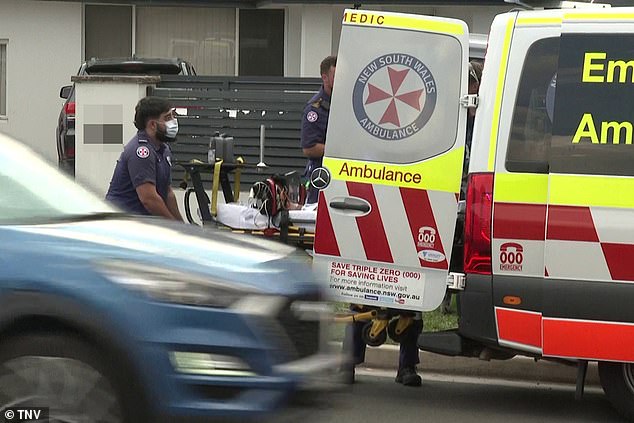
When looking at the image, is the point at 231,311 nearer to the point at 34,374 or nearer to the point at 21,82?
the point at 34,374

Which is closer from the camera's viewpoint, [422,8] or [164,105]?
[164,105]

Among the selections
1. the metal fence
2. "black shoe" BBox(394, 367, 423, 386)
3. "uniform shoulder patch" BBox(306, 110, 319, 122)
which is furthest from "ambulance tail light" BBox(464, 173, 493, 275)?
the metal fence

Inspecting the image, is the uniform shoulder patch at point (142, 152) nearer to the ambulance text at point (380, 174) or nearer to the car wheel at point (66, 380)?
the ambulance text at point (380, 174)

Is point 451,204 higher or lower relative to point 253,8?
lower

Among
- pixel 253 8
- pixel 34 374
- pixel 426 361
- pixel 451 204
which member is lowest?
pixel 426 361

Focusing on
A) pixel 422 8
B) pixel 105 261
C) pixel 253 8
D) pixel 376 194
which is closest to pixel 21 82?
pixel 253 8

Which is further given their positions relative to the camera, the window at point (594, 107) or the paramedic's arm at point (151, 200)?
the paramedic's arm at point (151, 200)

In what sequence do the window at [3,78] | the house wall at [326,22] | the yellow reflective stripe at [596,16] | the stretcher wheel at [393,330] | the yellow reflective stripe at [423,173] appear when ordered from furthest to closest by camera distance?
1. the window at [3,78]
2. the house wall at [326,22]
3. the stretcher wheel at [393,330]
4. the yellow reflective stripe at [423,173]
5. the yellow reflective stripe at [596,16]

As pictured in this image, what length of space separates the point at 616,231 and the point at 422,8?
1389 cm

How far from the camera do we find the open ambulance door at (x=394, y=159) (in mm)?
7098

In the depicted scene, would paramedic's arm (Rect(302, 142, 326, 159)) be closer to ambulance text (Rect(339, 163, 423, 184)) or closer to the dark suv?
ambulance text (Rect(339, 163, 423, 184))

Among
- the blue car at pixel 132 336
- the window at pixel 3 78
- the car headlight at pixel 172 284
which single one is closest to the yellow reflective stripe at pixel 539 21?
the blue car at pixel 132 336

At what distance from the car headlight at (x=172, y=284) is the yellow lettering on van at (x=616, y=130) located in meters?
2.66

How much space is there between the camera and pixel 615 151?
21.6ft
